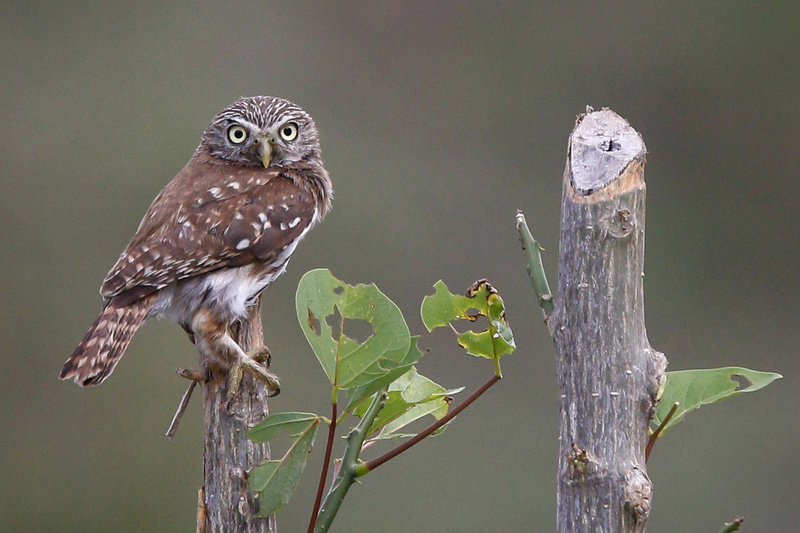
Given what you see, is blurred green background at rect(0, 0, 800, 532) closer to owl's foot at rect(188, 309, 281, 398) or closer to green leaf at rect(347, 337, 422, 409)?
owl's foot at rect(188, 309, 281, 398)

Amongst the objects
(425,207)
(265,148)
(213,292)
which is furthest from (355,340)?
(425,207)

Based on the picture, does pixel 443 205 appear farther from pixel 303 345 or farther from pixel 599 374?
pixel 599 374

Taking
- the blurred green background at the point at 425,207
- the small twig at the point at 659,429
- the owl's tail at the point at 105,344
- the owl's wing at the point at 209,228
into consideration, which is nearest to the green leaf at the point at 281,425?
the small twig at the point at 659,429

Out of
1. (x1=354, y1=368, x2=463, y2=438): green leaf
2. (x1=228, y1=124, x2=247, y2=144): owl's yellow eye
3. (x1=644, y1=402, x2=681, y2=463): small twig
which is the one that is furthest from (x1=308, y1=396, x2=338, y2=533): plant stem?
(x1=228, y1=124, x2=247, y2=144): owl's yellow eye

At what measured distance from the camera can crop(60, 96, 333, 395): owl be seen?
2.95 m

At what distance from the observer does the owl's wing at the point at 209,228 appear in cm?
324

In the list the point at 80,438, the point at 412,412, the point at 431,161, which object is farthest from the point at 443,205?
the point at 412,412

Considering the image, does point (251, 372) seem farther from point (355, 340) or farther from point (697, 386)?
point (697, 386)

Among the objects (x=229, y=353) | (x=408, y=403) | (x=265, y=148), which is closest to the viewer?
(x=408, y=403)

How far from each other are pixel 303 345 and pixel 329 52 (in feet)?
14.6

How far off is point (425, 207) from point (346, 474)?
9.22 meters

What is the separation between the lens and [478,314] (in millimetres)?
2160

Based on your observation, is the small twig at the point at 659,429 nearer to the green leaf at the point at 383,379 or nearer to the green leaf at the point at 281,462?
the green leaf at the point at 383,379

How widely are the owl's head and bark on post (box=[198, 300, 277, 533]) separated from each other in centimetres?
158
